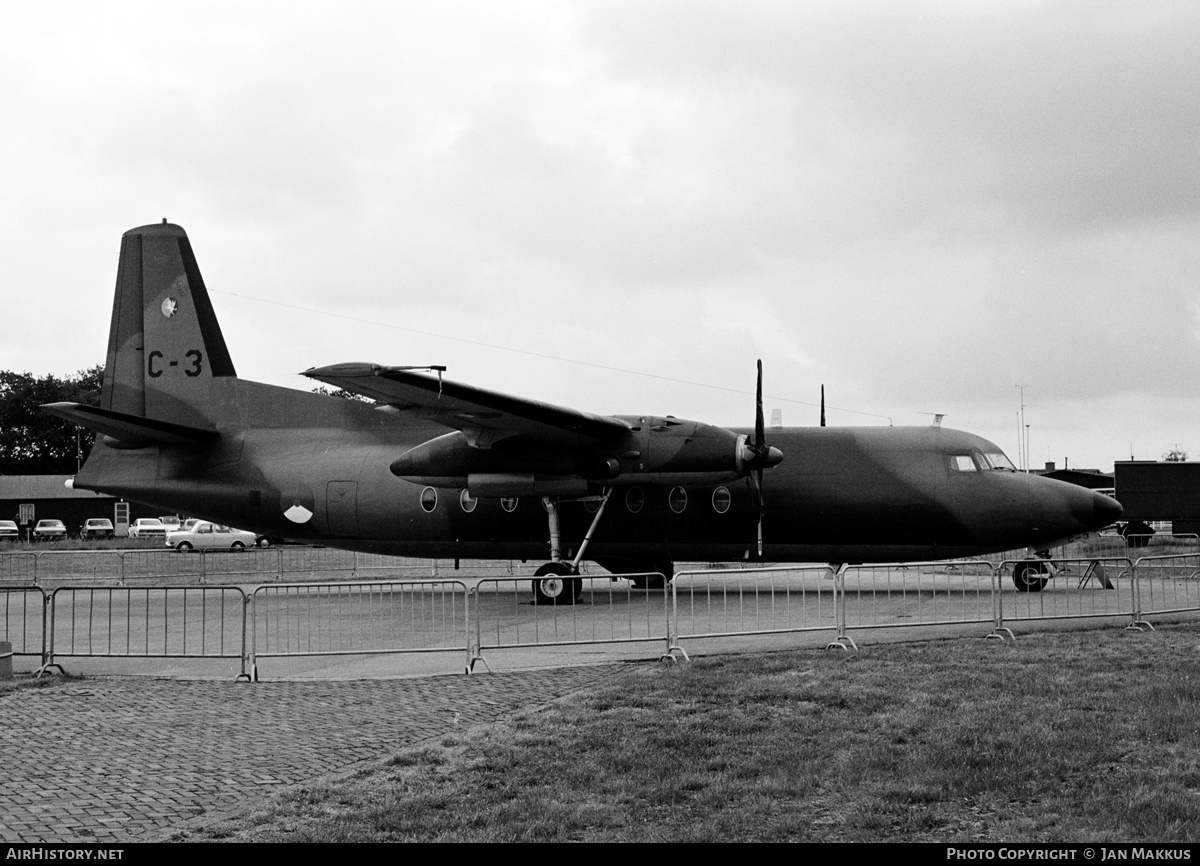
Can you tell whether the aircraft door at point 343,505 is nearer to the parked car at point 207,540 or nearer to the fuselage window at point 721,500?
the fuselage window at point 721,500

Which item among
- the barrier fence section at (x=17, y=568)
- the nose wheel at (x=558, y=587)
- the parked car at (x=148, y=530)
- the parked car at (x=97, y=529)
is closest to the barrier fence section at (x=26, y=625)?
the nose wheel at (x=558, y=587)

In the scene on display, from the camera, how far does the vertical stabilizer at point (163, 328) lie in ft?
73.8

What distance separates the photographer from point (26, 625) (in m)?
15.1

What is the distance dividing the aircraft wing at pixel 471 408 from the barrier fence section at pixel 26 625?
4382 mm

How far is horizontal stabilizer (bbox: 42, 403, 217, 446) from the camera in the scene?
66.2 feet

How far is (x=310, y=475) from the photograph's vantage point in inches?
832

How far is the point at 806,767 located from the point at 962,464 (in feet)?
40.0

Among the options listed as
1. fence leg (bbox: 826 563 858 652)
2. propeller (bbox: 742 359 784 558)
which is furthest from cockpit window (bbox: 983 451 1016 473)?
fence leg (bbox: 826 563 858 652)

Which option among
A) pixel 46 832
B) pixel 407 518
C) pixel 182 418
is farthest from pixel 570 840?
pixel 182 418

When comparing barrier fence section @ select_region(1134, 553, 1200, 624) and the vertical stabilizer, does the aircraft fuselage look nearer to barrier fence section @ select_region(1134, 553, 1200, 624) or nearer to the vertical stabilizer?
the vertical stabilizer

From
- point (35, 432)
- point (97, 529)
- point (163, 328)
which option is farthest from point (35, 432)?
point (163, 328)

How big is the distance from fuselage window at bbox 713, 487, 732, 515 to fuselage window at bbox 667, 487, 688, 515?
0.51m

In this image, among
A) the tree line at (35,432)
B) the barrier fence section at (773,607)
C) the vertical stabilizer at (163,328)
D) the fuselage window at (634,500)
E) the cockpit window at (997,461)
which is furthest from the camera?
the tree line at (35,432)

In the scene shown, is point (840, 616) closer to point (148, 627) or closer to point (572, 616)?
point (572, 616)
